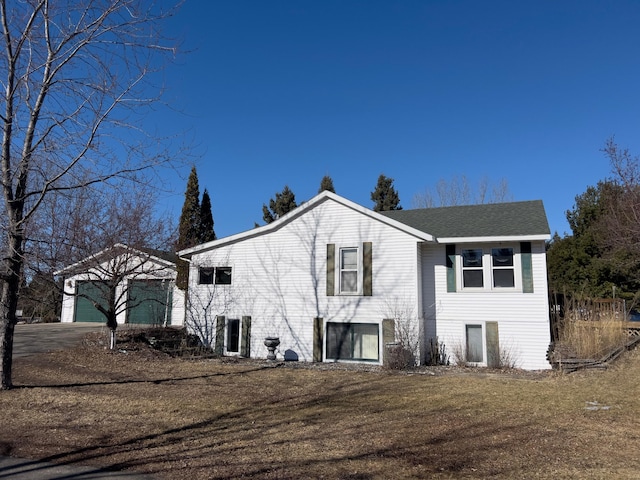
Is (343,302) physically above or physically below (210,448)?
above

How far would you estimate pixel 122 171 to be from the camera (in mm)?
7992

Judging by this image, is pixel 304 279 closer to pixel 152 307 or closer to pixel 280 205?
pixel 152 307

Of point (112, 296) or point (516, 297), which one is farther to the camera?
point (112, 296)

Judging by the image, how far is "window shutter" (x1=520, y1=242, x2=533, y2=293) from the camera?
1316 cm

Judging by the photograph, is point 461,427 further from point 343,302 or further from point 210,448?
point 343,302

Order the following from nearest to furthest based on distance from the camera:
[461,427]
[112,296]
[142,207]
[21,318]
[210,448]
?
1. [210,448]
2. [461,427]
3. [112,296]
4. [142,207]
5. [21,318]

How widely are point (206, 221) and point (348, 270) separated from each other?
16.4m

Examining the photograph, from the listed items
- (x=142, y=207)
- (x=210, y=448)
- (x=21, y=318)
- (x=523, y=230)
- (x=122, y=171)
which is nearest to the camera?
(x=210, y=448)

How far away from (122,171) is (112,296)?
764 cm

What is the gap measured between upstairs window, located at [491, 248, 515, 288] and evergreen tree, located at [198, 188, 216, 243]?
19011 millimetres

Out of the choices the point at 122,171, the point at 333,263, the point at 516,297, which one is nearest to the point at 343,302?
the point at 333,263

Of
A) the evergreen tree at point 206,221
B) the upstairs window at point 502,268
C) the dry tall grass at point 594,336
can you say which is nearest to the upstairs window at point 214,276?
the upstairs window at point 502,268

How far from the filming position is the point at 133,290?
74.6 ft

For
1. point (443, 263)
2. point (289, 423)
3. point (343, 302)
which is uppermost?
point (443, 263)
